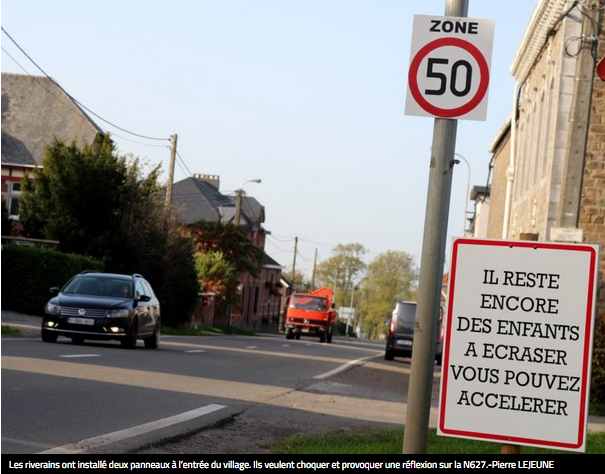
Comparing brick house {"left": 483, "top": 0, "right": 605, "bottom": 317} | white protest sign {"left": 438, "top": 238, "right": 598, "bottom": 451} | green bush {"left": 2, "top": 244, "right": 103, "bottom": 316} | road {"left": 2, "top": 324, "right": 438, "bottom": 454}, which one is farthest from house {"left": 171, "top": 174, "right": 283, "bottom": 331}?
white protest sign {"left": 438, "top": 238, "right": 598, "bottom": 451}

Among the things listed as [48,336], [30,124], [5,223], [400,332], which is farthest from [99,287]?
[30,124]

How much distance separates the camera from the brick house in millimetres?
14078

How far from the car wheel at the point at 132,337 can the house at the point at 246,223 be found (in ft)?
168

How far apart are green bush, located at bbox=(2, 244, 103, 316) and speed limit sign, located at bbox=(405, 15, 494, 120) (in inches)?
1095

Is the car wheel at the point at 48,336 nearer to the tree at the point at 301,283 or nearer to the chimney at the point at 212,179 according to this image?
the chimney at the point at 212,179

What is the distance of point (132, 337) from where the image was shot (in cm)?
2138

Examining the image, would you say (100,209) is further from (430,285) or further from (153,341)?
(430,285)

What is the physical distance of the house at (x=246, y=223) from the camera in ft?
271

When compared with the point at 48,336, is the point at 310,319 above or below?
above

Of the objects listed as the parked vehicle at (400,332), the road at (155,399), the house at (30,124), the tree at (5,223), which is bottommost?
the road at (155,399)

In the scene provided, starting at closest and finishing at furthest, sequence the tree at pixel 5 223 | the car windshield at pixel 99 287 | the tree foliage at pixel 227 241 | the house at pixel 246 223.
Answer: the car windshield at pixel 99 287 → the tree at pixel 5 223 → the tree foliage at pixel 227 241 → the house at pixel 246 223

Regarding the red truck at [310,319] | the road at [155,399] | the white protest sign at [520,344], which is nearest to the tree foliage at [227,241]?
the red truck at [310,319]

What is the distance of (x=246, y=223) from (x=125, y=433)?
8038cm
